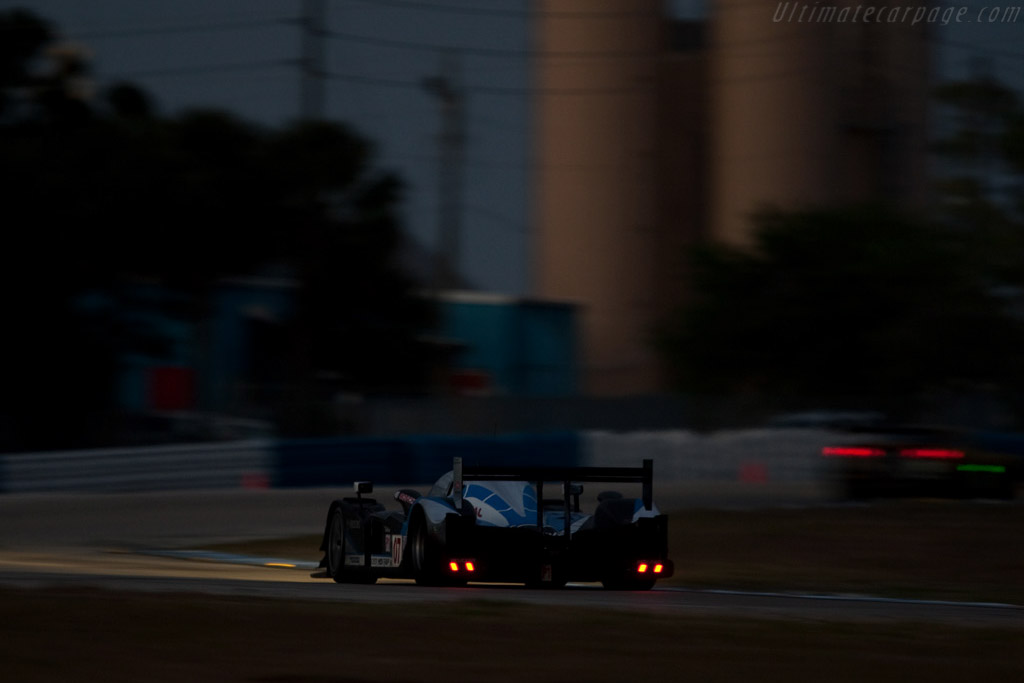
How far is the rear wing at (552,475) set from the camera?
9.78 metres

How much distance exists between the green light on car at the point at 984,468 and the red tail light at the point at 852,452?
3.59 feet

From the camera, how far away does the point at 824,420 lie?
29.8 m

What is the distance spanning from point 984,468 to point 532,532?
12877 mm

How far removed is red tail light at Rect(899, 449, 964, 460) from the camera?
20.7 meters

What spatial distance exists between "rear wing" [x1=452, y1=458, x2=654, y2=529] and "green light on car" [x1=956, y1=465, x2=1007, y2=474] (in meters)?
11.8

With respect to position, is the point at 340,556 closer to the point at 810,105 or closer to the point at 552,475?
the point at 552,475

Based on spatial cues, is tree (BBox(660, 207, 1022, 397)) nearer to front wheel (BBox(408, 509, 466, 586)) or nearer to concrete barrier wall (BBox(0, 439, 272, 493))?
concrete barrier wall (BBox(0, 439, 272, 493))

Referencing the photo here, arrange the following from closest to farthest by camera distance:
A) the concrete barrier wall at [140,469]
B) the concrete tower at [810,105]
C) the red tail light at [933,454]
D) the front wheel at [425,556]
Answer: the front wheel at [425,556], the red tail light at [933,454], the concrete barrier wall at [140,469], the concrete tower at [810,105]

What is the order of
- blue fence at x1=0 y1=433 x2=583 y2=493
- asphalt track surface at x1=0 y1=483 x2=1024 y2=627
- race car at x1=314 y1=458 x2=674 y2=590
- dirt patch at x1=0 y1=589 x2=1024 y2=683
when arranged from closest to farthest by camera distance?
dirt patch at x1=0 y1=589 x2=1024 y2=683 < asphalt track surface at x1=0 y1=483 x2=1024 y2=627 < race car at x1=314 y1=458 x2=674 y2=590 < blue fence at x1=0 y1=433 x2=583 y2=493

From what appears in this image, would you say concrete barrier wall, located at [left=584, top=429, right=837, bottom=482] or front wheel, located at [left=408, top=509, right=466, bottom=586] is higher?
concrete barrier wall, located at [left=584, top=429, right=837, bottom=482]

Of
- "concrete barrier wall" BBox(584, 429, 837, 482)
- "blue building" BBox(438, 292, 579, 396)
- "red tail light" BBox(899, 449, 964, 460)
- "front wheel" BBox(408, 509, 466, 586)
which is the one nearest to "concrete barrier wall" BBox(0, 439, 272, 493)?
"concrete barrier wall" BBox(584, 429, 837, 482)

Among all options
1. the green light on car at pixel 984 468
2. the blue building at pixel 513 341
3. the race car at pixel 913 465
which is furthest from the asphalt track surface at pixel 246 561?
the blue building at pixel 513 341

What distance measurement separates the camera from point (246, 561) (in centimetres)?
1488

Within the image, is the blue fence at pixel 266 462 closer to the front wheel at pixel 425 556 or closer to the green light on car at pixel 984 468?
the green light on car at pixel 984 468
